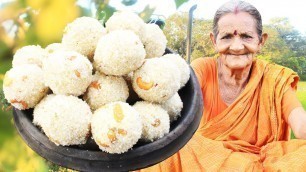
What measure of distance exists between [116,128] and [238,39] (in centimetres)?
160

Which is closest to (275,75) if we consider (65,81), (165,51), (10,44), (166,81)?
(165,51)

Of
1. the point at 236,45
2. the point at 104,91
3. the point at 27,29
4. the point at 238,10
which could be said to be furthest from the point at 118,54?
the point at 238,10

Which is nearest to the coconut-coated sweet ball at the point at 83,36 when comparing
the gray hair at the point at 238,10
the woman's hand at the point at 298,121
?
the woman's hand at the point at 298,121

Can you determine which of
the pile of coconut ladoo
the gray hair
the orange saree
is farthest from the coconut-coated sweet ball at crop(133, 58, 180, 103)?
the gray hair

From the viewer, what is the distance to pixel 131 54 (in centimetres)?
104

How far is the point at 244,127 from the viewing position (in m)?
2.54

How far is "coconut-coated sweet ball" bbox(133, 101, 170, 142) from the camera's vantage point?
1078mm

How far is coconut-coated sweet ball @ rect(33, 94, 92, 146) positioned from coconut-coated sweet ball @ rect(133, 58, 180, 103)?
0.14 metres

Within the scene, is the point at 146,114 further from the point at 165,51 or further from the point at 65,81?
the point at 165,51

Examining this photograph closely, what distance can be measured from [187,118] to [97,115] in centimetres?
28

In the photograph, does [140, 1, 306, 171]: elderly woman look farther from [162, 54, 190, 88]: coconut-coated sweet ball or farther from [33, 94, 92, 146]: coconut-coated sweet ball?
[33, 94, 92, 146]: coconut-coated sweet ball

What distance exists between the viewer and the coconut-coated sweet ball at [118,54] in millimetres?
1034

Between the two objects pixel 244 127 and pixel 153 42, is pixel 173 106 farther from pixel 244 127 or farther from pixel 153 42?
pixel 244 127

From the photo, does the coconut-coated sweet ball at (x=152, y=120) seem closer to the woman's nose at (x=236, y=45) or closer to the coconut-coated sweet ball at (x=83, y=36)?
the coconut-coated sweet ball at (x=83, y=36)
